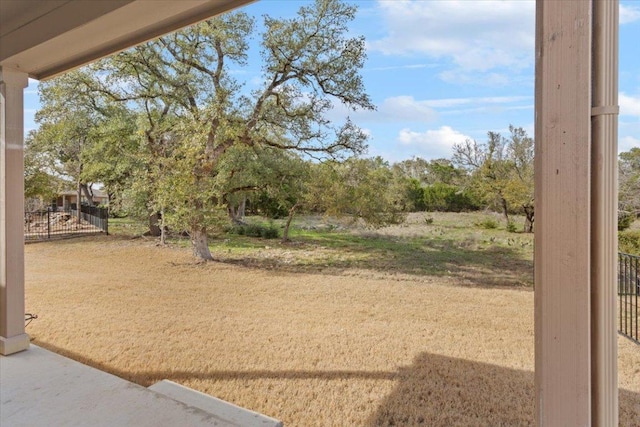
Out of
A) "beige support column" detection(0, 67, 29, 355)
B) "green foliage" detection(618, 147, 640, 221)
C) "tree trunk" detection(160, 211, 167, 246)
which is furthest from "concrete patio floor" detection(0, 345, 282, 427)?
"green foliage" detection(618, 147, 640, 221)

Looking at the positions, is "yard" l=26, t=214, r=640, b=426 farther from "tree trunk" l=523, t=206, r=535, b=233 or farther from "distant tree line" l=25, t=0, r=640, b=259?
"distant tree line" l=25, t=0, r=640, b=259

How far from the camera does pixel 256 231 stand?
3242 mm

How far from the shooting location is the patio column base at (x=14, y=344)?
219 cm

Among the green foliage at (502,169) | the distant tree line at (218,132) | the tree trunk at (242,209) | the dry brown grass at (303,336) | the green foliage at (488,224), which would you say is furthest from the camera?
the tree trunk at (242,209)

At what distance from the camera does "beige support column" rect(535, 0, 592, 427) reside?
0.73 meters

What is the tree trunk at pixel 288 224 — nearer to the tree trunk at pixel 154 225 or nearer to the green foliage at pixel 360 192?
the green foliage at pixel 360 192

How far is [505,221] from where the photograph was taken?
2.11m

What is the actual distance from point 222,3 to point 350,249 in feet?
6.16

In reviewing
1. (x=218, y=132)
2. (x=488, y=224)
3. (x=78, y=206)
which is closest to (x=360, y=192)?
(x=488, y=224)

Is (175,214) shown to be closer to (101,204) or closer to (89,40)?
(101,204)

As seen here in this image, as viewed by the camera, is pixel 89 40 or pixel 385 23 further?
pixel 385 23

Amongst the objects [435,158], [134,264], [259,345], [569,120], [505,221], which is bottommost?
[259,345]

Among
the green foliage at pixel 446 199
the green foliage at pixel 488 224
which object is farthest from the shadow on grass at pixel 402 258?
the green foliage at pixel 446 199

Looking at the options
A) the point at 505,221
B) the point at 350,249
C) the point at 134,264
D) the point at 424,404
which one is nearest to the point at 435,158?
the point at 505,221
